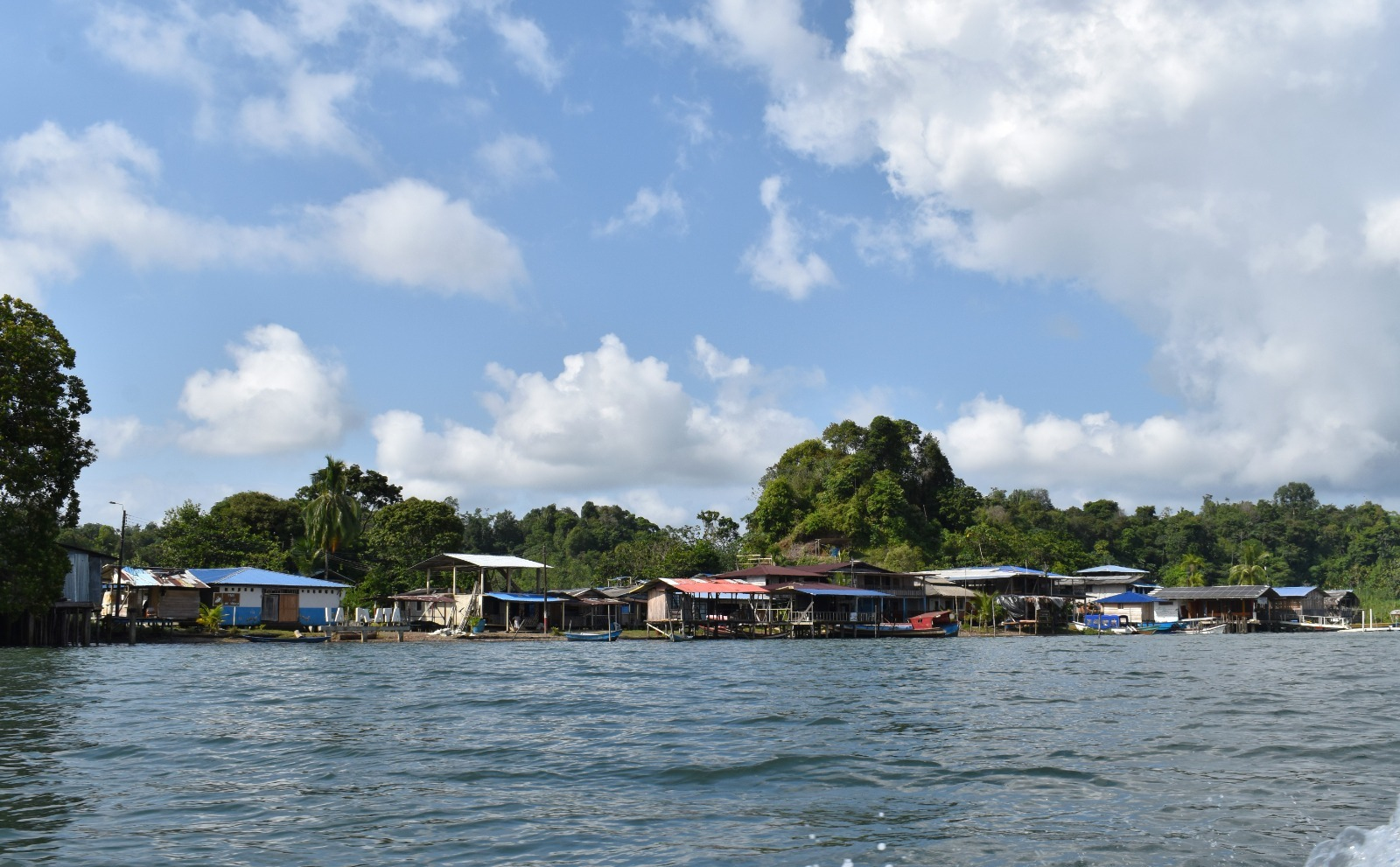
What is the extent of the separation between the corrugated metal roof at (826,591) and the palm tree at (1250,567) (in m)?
48.8

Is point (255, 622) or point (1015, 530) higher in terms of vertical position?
point (1015, 530)

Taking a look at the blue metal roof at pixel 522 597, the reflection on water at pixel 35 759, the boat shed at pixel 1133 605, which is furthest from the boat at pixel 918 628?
the reflection on water at pixel 35 759

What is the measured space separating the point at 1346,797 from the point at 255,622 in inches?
2206

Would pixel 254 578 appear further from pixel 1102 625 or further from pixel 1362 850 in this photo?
pixel 1102 625

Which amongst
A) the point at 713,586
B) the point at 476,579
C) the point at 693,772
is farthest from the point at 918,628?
the point at 693,772

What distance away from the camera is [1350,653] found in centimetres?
4403

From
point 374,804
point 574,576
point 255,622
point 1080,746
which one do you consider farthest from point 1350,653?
point 574,576

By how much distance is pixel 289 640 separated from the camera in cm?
5278

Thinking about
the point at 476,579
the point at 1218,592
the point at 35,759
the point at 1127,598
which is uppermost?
the point at 476,579

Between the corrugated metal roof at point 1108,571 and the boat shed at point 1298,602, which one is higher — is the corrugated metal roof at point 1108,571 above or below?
above

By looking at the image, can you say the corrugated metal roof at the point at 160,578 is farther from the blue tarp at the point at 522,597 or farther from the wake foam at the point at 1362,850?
the wake foam at the point at 1362,850

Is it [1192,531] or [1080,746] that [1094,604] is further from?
[1080,746]

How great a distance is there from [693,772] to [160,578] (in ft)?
167

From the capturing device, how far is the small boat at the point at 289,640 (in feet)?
169
